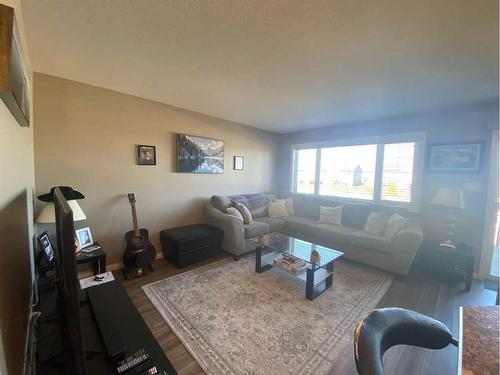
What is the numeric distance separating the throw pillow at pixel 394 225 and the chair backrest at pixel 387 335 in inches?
97.9

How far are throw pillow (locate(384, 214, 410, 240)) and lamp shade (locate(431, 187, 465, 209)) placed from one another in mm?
472

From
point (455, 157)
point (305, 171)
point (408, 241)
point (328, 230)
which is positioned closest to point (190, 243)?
point (328, 230)

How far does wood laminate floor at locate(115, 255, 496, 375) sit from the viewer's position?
152 centimetres

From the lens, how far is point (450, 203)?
9.17 feet

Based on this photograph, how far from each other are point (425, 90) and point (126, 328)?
11.9 ft

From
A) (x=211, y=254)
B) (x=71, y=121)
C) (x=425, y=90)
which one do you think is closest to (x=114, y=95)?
(x=71, y=121)

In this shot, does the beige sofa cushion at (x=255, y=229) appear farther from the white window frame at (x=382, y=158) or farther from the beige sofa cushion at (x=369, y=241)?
the white window frame at (x=382, y=158)

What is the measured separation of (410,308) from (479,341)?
1.92 meters

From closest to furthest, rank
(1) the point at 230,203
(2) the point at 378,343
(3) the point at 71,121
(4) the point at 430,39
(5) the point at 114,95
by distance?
(2) the point at 378,343 < (4) the point at 430,39 < (3) the point at 71,121 < (5) the point at 114,95 < (1) the point at 230,203

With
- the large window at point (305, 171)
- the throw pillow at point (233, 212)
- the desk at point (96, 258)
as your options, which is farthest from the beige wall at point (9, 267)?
the large window at point (305, 171)

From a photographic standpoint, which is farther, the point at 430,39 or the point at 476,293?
the point at 476,293

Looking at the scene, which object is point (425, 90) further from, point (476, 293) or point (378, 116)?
point (476, 293)

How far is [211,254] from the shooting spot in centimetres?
322

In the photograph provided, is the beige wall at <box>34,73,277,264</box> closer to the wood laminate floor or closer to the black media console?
the wood laminate floor
